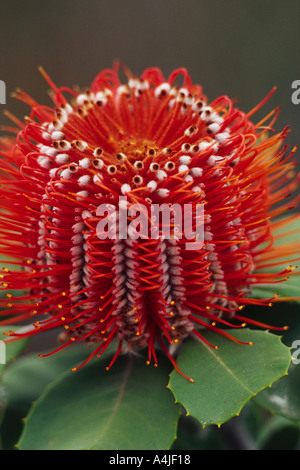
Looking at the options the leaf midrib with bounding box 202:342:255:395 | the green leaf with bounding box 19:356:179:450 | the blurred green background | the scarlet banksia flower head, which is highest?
the blurred green background

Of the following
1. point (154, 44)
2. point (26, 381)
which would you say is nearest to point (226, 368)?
point (26, 381)

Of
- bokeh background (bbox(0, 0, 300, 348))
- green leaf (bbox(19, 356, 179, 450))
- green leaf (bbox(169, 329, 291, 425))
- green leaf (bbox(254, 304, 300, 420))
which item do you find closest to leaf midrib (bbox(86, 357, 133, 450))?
green leaf (bbox(19, 356, 179, 450))

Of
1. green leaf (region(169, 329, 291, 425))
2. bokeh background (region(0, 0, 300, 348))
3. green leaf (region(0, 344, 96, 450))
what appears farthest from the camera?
bokeh background (region(0, 0, 300, 348))

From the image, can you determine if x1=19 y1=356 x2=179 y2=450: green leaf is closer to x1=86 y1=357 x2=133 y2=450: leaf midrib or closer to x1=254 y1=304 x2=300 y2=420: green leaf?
x1=86 y1=357 x2=133 y2=450: leaf midrib

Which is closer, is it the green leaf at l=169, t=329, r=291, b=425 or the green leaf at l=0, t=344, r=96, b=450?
the green leaf at l=169, t=329, r=291, b=425

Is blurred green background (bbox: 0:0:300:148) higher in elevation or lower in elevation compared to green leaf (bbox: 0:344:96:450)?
higher

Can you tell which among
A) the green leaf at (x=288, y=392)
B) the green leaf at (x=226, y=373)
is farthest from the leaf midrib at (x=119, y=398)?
the green leaf at (x=288, y=392)

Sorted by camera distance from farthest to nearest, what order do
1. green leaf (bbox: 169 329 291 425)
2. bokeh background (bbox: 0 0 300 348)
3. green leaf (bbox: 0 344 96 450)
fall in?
bokeh background (bbox: 0 0 300 348) → green leaf (bbox: 0 344 96 450) → green leaf (bbox: 169 329 291 425)
